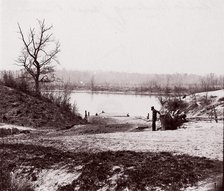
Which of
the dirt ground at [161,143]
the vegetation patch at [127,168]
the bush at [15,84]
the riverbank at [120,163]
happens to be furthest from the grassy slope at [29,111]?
the vegetation patch at [127,168]

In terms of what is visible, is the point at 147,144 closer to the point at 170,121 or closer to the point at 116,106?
the point at 170,121

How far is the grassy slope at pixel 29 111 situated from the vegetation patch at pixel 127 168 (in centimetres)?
1569

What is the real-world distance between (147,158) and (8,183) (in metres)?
4.96

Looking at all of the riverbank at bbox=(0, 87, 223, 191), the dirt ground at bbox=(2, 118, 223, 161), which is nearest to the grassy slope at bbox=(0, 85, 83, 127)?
the dirt ground at bbox=(2, 118, 223, 161)

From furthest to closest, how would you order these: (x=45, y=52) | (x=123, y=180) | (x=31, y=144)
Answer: (x=45, y=52) < (x=31, y=144) < (x=123, y=180)

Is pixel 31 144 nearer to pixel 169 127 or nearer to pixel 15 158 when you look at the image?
pixel 15 158

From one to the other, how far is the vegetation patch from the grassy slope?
15.7 meters

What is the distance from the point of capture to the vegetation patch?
10680mm

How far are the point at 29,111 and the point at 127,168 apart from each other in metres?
21.5

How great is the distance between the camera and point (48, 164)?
1382 cm

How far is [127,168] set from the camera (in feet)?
38.8

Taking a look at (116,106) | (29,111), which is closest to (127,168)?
(29,111)

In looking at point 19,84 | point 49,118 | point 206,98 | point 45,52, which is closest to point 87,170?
point 49,118

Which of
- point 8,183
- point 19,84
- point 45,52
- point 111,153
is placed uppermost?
point 45,52
